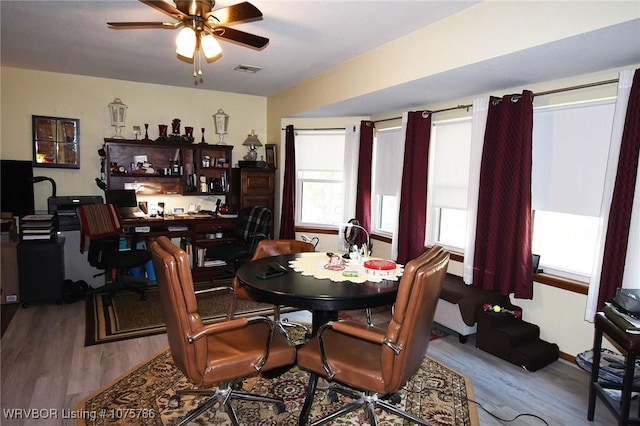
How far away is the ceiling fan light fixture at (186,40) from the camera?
235 cm

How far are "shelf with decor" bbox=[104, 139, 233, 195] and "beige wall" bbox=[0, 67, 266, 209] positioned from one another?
202mm

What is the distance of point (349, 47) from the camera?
136 inches

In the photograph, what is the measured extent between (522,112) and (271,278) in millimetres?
2299

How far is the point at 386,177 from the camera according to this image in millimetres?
4770

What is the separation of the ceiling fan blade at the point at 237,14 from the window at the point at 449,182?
2.31m

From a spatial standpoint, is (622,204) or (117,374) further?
(117,374)

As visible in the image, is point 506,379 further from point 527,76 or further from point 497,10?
point 497,10

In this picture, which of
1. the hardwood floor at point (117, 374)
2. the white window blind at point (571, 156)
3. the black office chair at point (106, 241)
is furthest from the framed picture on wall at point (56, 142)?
the white window blind at point (571, 156)

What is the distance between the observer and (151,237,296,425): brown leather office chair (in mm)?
1791

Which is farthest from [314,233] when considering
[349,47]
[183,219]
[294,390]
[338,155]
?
[294,390]

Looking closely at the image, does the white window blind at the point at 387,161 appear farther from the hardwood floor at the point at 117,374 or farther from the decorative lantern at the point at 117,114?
the decorative lantern at the point at 117,114

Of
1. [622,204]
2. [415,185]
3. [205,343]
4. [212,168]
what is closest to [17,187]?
[212,168]

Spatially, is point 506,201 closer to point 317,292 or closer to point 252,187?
point 317,292

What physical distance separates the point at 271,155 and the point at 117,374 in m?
3.63
